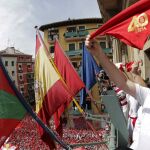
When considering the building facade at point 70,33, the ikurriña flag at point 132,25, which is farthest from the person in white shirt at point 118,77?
the building facade at point 70,33

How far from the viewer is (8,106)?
4.53 metres

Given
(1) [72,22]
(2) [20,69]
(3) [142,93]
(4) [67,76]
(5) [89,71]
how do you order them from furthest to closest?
(2) [20,69]
(1) [72,22]
(5) [89,71]
(4) [67,76]
(3) [142,93]

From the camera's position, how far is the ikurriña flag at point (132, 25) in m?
2.97

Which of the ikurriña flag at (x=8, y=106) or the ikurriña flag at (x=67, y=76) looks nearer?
the ikurriña flag at (x=8, y=106)

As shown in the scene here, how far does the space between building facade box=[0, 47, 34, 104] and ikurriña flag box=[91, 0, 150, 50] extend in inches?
2183

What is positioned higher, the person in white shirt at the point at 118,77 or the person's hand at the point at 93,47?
the person's hand at the point at 93,47

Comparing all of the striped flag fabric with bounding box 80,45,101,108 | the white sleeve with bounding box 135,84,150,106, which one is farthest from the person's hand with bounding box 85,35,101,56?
the striped flag fabric with bounding box 80,45,101,108

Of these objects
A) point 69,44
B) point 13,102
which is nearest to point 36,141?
point 13,102

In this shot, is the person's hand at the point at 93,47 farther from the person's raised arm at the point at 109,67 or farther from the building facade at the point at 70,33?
the building facade at the point at 70,33

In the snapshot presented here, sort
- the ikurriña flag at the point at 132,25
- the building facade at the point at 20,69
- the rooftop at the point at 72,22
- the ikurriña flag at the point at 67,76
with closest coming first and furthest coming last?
the ikurriña flag at the point at 132,25, the ikurriña flag at the point at 67,76, the rooftop at the point at 72,22, the building facade at the point at 20,69

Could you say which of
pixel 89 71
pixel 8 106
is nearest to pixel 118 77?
pixel 8 106

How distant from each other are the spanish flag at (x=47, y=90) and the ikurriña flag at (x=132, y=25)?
2.87m

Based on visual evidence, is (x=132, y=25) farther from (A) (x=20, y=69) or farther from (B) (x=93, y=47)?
(A) (x=20, y=69)

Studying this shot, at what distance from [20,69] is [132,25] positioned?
194ft
